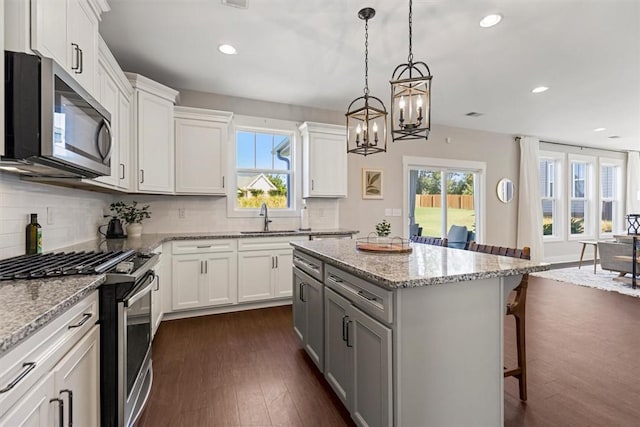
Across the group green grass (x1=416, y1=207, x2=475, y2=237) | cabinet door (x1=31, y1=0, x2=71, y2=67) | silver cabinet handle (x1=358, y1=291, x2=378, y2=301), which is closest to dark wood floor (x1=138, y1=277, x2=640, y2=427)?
silver cabinet handle (x1=358, y1=291, x2=378, y2=301)

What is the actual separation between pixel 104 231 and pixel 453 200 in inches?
211

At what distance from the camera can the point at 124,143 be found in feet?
9.39

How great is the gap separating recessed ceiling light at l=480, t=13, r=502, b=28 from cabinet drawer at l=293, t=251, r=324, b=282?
225cm

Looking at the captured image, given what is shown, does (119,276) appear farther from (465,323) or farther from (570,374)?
(570,374)

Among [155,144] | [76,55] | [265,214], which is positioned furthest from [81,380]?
[265,214]

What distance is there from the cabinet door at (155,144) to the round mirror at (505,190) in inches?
225

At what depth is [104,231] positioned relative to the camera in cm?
327

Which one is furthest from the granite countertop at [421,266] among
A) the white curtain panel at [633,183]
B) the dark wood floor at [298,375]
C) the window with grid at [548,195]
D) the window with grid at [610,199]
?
the white curtain panel at [633,183]

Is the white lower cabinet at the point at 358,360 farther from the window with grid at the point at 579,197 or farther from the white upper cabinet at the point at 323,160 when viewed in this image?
the window with grid at the point at 579,197

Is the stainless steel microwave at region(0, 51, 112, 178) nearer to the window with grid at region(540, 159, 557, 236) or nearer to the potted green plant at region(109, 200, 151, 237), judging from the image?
the potted green plant at region(109, 200, 151, 237)

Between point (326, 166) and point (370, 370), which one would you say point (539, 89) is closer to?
point (326, 166)

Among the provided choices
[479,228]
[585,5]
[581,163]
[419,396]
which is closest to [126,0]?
[419,396]

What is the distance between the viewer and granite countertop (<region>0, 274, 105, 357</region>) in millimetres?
818

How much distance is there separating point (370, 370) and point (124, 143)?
2.81m
